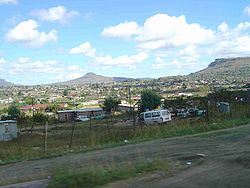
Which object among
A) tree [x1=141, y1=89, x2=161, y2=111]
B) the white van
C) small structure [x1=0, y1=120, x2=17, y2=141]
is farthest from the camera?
tree [x1=141, y1=89, x2=161, y2=111]

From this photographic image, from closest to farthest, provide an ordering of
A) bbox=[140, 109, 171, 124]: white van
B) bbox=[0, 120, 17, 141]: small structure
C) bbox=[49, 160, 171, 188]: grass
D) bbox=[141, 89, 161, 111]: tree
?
1. bbox=[49, 160, 171, 188]: grass
2. bbox=[0, 120, 17, 141]: small structure
3. bbox=[140, 109, 171, 124]: white van
4. bbox=[141, 89, 161, 111]: tree

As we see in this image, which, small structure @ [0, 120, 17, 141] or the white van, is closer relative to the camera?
small structure @ [0, 120, 17, 141]

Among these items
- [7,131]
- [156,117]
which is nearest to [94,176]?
[7,131]

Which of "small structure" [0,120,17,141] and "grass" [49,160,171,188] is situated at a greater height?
"grass" [49,160,171,188]

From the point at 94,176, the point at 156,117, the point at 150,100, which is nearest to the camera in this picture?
the point at 94,176

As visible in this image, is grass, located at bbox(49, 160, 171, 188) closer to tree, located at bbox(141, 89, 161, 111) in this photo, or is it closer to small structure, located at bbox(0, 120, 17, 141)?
small structure, located at bbox(0, 120, 17, 141)

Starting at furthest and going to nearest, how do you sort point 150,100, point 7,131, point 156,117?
point 150,100 → point 156,117 → point 7,131

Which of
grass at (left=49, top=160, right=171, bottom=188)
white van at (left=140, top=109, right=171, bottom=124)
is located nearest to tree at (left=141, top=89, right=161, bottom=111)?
white van at (left=140, top=109, right=171, bottom=124)

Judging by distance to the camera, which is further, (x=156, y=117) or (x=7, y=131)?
(x=156, y=117)

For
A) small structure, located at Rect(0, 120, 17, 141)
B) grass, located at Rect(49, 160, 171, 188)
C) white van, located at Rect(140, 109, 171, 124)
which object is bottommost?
small structure, located at Rect(0, 120, 17, 141)

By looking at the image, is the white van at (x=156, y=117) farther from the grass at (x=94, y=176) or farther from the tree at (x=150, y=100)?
the tree at (x=150, y=100)

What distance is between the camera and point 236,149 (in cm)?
1507

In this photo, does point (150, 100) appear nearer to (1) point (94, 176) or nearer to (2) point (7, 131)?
(2) point (7, 131)

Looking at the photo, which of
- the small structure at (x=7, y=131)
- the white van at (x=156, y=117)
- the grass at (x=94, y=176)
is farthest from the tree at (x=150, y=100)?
the grass at (x=94, y=176)
